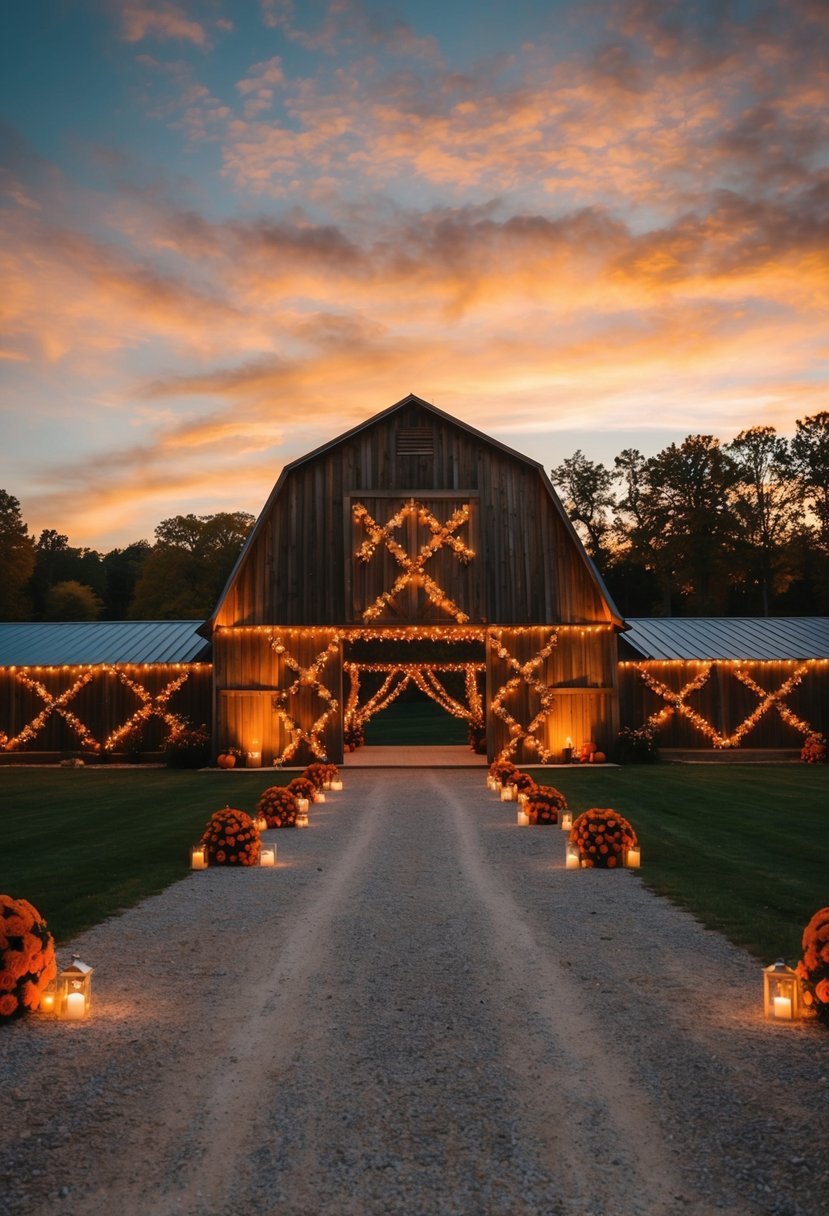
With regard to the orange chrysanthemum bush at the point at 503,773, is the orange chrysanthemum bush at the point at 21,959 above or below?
above

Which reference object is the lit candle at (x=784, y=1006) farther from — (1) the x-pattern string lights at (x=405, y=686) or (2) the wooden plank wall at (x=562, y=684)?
(1) the x-pattern string lights at (x=405, y=686)

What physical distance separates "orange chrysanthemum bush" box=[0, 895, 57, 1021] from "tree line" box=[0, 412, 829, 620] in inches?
2064

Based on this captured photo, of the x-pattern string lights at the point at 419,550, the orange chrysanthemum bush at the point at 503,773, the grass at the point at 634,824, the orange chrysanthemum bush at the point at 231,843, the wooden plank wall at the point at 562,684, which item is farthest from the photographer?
the wooden plank wall at the point at 562,684

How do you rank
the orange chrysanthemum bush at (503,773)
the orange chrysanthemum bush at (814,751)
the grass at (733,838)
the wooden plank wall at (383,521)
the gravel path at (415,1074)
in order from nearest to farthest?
1. the gravel path at (415,1074)
2. the grass at (733,838)
3. the orange chrysanthemum bush at (503,773)
4. the wooden plank wall at (383,521)
5. the orange chrysanthemum bush at (814,751)

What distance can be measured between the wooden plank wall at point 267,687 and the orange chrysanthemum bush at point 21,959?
21.5 m

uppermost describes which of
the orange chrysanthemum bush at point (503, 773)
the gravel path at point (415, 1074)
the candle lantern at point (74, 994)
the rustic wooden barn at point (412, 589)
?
the rustic wooden barn at point (412, 589)

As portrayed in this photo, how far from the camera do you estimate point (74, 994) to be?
6707mm

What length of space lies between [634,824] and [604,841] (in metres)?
4.27

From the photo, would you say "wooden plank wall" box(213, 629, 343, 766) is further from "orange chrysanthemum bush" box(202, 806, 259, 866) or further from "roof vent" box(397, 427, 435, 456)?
"orange chrysanthemum bush" box(202, 806, 259, 866)

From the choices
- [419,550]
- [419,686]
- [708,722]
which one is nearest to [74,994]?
[419,550]

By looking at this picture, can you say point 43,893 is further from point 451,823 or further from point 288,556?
point 288,556

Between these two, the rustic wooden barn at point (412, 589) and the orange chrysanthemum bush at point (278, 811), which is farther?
the rustic wooden barn at point (412, 589)

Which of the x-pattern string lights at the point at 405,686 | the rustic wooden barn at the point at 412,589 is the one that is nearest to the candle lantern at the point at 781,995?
the rustic wooden barn at the point at 412,589

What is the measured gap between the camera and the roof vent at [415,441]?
28172 mm
